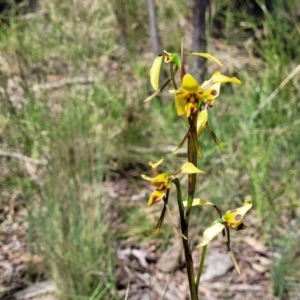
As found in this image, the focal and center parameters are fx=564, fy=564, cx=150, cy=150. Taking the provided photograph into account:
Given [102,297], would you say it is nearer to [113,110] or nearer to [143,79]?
[113,110]

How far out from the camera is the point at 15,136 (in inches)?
108

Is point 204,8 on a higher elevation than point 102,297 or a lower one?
higher

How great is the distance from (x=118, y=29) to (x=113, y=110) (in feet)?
4.08

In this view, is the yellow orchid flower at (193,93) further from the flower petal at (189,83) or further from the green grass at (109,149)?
the green grass at (109,149)

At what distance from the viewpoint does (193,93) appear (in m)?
1.00

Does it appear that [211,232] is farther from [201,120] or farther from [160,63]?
[160,63]

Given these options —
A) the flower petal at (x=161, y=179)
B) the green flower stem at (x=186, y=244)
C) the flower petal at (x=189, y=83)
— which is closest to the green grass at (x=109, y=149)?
the green flower stem at (x=186, y=244)

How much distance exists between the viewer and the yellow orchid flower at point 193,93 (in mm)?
970

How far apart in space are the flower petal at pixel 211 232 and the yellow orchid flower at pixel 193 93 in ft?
0.76

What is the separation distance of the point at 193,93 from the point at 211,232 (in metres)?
0.27

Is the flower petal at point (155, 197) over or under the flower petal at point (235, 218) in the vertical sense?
over

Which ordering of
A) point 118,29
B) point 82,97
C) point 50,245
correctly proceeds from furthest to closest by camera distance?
point 118,29, point 82,97, point 50,245

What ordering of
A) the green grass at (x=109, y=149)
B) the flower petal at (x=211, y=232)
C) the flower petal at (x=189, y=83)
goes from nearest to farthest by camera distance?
the flower petal at (x=189, y=83), the flower petal at (x=211, y=232), the green grass at (x=109, y=149)

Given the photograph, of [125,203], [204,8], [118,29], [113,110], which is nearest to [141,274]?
[125,203]
